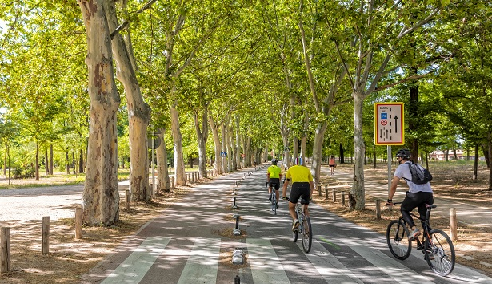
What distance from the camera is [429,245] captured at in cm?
690

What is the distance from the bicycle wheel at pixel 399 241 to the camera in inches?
299

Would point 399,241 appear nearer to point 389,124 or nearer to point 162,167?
point 389,124

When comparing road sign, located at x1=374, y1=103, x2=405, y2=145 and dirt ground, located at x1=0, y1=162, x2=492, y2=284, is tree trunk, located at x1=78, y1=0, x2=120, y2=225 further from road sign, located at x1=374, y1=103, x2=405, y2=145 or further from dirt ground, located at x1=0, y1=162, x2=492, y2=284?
road sign, located at x1=374, y1=103, x2=405, y2=145

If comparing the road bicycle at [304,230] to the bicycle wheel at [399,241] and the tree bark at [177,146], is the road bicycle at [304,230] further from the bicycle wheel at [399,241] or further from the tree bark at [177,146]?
the tree bark at [177,146]

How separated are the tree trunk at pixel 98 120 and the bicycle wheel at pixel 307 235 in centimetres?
579

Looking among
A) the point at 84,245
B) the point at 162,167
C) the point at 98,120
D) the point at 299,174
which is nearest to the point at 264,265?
the point at 299,174

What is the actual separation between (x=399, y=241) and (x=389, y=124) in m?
5.43

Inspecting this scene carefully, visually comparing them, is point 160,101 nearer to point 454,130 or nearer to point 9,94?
point 9,94

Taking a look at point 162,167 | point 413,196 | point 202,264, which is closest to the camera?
point 413,196

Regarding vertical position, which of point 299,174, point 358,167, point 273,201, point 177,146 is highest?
point 177,146

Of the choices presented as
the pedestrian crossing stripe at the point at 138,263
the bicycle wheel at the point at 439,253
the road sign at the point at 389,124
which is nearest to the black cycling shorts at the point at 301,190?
the bicycle wheel at the point at 439,253

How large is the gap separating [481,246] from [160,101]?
1406 cm

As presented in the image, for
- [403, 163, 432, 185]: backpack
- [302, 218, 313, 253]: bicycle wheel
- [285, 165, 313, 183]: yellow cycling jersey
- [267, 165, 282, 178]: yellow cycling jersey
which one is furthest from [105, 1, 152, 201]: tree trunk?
[403, 163, 432, 185]: backpack

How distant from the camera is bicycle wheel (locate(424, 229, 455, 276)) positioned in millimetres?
6409
